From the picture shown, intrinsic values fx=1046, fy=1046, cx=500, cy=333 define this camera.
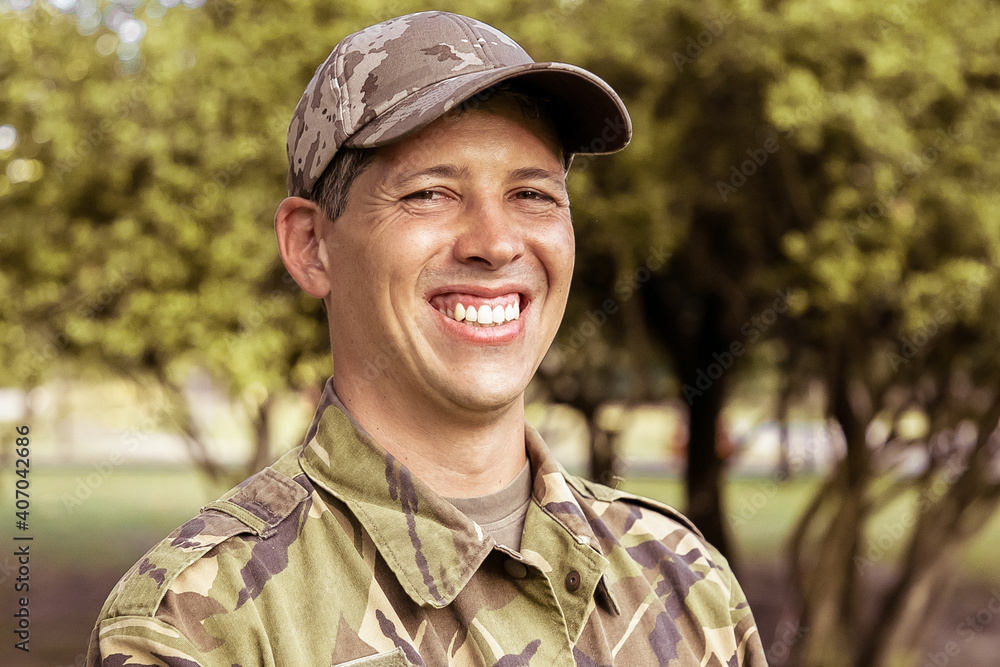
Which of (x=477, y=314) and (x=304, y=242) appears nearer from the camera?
(x=477, y=314)

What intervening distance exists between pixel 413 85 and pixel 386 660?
2.76 ft

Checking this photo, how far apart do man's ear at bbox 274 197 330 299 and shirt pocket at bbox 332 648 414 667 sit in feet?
1.91

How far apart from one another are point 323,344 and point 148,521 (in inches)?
610

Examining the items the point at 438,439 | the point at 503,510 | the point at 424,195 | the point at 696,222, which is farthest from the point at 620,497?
the point at 696,222

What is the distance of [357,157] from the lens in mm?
1625

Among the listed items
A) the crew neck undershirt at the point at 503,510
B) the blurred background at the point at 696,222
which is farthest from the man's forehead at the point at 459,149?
the blurred background at the point at 696,222

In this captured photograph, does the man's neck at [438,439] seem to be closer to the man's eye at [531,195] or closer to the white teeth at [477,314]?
the white teeth at [477,314]

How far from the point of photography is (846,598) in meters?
8.78

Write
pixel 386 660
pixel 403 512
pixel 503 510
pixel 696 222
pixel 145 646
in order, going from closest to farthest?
1. pixel 145 646
2. pixel 386 660
3. pixel 403 512
4. pixel 503 510
5. pixel 696 222

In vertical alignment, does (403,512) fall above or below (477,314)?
below

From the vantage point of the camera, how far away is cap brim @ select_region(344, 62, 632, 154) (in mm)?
1501

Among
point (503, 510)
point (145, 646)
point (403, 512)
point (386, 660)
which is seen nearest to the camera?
point (145, 646)

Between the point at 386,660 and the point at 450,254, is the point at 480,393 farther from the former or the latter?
the point at 386,660

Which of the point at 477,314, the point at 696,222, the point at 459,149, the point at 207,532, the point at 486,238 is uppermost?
the point at 459,149
